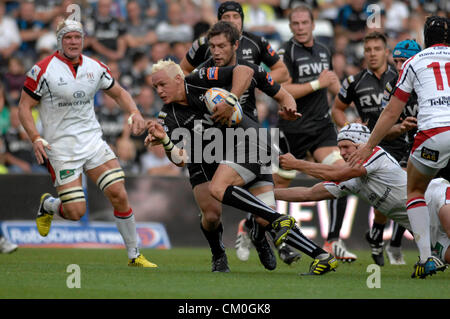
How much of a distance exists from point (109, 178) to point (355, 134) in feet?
9.29

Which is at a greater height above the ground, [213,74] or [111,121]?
[213,74]

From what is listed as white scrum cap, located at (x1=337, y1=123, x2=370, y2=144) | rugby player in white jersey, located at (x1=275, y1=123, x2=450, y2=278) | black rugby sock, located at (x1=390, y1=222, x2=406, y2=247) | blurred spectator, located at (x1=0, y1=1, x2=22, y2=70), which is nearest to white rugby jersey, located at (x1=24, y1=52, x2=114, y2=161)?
rugby player in white jersey, located at (x1=275, y1=123, x2=450, y2=278)

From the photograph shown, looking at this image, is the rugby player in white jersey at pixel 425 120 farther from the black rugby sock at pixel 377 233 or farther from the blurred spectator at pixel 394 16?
the blurred spectator at pixel 394 16

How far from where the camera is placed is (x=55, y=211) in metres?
9.88

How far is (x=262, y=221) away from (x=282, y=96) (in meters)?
1.36

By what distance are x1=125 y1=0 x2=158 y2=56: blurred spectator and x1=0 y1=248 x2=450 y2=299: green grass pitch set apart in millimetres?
8484

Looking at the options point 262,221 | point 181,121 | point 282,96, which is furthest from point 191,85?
point 262,221

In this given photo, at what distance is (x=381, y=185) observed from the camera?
880 cm

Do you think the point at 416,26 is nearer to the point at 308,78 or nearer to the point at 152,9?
the point at 152,9

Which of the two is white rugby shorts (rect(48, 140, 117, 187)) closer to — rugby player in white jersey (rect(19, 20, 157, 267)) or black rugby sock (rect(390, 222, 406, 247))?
rugby player in white jersey (rect(19, 20, 157, 267))

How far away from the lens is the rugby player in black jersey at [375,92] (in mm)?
10656

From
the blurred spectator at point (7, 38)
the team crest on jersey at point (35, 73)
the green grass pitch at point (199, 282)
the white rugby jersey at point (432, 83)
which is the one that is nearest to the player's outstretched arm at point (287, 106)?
the white rugby jersey at point (432, 83)

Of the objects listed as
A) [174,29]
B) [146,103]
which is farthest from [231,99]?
[174,29]

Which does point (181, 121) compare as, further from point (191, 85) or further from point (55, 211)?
point (55, 211)
